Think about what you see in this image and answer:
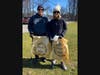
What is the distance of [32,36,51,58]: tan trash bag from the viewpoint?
37.0 feet

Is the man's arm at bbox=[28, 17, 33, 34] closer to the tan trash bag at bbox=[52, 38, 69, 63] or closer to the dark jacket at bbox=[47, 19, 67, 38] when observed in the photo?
the dark jacket at bbox=[47, 19, 67, 38]

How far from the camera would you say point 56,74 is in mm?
11172

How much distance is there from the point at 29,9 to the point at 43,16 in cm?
25

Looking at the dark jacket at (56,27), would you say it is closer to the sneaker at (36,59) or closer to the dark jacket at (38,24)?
the dark jacket at (38,24)

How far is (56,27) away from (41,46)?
0.42m

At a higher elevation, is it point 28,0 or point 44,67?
point 28,0

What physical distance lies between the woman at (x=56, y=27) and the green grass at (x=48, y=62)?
0.28 ft

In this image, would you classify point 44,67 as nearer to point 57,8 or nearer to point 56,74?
point 56,74

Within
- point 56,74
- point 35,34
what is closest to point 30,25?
point 35,34

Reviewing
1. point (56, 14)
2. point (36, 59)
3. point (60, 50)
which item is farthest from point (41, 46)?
point (56, 14)

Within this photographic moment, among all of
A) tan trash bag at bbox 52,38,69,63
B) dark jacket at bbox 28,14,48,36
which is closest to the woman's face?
dark jacket at bbox 28,14,48,36

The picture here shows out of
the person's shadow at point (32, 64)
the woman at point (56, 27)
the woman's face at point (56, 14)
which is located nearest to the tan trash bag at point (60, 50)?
the woman at point (56, 27)

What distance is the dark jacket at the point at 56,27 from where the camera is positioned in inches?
438

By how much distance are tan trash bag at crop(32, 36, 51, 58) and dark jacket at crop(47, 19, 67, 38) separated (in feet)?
0.47
